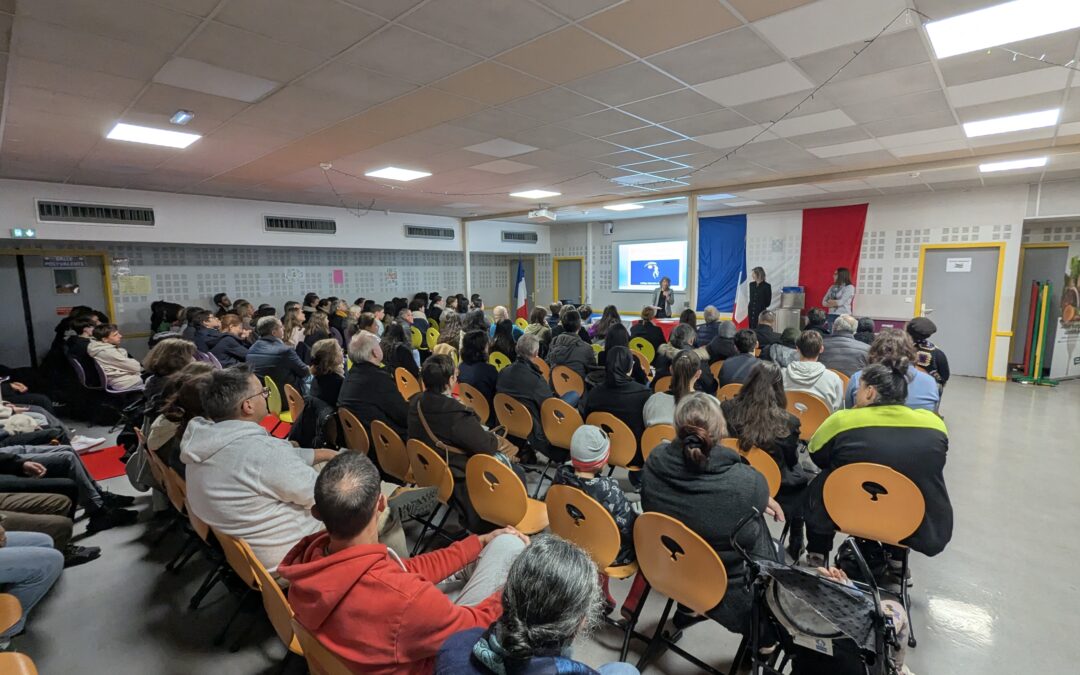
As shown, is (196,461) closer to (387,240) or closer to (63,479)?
(63,479)

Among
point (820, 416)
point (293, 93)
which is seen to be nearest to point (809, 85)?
point (820, 416)

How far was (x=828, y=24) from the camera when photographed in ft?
8.52

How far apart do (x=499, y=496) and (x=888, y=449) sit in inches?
70.9

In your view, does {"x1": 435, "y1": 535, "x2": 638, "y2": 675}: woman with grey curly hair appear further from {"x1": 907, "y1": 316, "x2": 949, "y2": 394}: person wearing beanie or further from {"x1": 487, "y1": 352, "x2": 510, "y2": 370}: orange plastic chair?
{"x1": 907, "y1": 316, "x2": 949, "y2": 394}: person wearing beanie

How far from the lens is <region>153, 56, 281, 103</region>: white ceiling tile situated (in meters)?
2.90

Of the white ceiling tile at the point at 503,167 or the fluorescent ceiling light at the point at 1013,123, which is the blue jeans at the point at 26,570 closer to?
the white ceiling tile at the point at 503,167

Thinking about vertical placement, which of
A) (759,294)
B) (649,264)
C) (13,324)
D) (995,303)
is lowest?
(13,324)

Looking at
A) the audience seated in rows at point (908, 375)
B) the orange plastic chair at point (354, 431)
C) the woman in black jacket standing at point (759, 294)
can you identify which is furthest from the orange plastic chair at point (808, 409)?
the woman in black jacket standing at point (759, 294)

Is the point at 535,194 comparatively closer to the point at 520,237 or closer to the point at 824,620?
the point at 520,237

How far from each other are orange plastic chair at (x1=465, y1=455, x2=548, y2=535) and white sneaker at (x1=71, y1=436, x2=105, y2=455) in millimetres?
4601

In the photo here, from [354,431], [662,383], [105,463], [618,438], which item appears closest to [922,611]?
[618,438]

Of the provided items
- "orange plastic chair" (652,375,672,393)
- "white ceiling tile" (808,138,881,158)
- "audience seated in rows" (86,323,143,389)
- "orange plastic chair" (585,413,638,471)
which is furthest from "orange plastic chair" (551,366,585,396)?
"audience seated in rows" (86,323,143,389)

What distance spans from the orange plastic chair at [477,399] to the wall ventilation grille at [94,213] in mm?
6243

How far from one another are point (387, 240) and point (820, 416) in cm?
868
